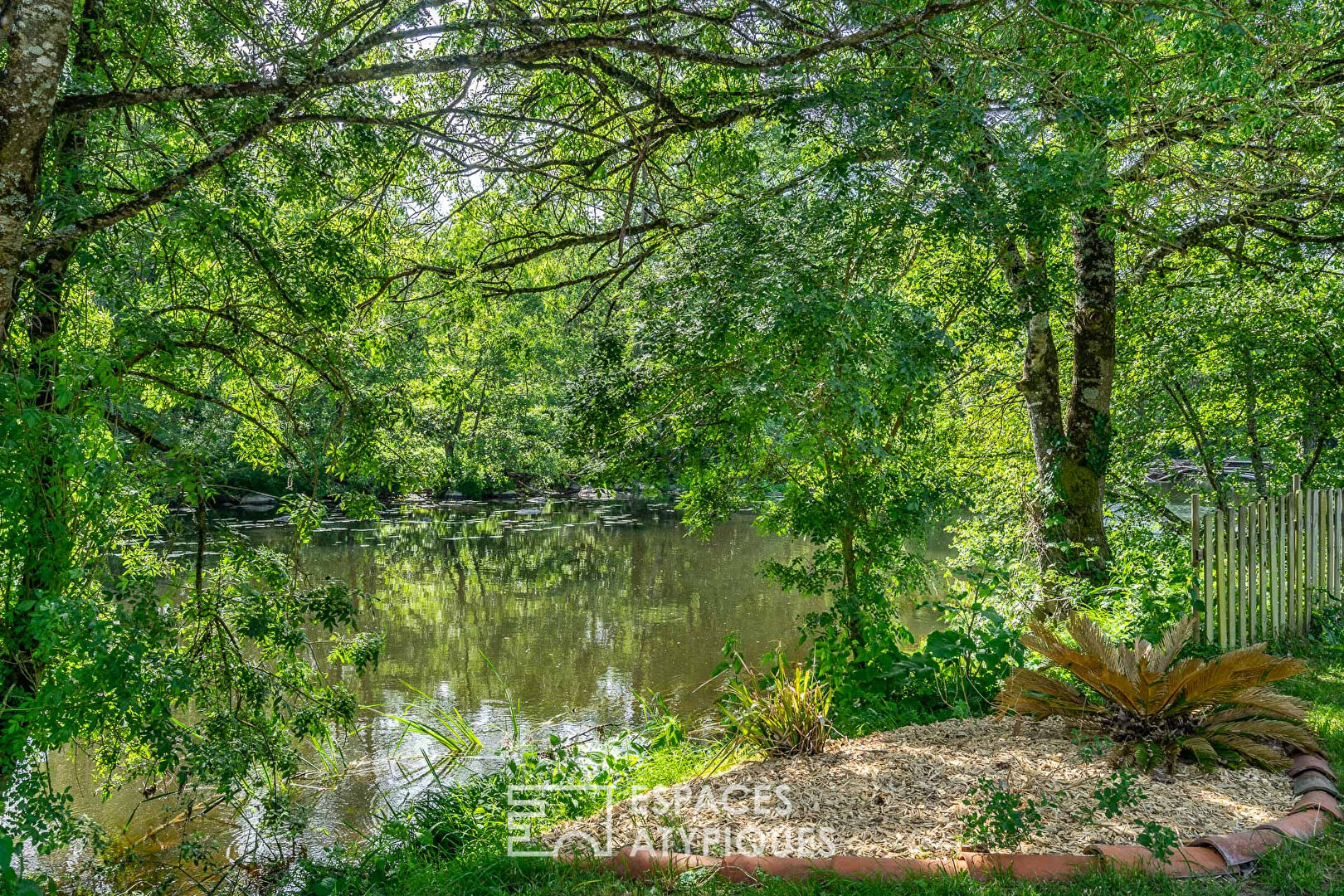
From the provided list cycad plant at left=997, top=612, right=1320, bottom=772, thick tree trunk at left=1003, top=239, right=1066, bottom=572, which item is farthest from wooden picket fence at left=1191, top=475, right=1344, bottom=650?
cycad plant at left=997, top=612, right=1320, bottom=772

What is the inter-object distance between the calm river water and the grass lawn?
6.27 ft

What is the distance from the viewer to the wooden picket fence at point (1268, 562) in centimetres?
565

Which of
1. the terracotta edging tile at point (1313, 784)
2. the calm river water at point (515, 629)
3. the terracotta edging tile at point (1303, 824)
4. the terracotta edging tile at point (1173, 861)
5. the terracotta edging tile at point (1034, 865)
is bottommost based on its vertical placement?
the calm river water at point (515, 629)

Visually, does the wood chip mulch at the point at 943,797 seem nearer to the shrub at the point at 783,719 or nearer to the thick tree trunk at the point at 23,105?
the shrub at the point at 783,719

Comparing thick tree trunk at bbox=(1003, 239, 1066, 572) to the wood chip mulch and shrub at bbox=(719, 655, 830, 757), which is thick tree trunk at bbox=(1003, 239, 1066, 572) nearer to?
shrub at bbox=(719, 655, 830, 757)

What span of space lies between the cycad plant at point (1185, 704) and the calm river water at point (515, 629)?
436cm

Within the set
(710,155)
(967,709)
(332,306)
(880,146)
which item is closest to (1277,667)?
(967,709)

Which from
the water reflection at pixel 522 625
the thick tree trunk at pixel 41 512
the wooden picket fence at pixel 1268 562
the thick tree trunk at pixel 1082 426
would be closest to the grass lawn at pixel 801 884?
the wooden picket fence at pixel 1268 562

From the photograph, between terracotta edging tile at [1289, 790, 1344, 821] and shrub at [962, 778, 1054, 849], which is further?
terracotta edging tile at [1289, 790, 1344, 821]

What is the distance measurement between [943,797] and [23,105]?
4789 millimetres

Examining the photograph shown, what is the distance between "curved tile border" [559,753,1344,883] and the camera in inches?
116

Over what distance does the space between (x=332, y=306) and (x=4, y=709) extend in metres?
2.62

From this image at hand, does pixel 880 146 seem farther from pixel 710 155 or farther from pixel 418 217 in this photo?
Answer: pixel 418 217

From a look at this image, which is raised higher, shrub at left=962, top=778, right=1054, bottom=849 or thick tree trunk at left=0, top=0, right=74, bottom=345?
thick tree trunk at left=0, top=0, right=74, bottom=345
